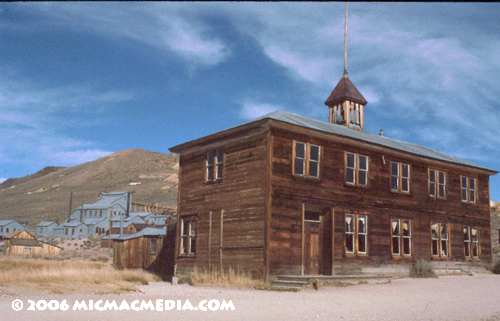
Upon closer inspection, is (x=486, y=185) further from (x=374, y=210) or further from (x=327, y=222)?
(x=327, y=222)

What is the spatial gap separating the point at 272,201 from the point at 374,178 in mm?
6715

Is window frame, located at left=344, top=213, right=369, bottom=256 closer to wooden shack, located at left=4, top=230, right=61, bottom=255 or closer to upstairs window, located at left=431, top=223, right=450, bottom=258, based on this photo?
upstairs window, located at left=431, top=223, right=450, bottom=258

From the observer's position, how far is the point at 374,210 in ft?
75.8

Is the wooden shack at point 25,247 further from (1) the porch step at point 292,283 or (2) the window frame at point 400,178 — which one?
(1) the porch step at point 292,283

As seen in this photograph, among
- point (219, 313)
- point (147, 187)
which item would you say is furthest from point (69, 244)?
point (219, 313)

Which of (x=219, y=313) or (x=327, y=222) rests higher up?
(x=327, y=222)

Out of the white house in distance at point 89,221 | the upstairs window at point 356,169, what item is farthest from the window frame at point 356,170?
the white house in distance at point 89,221

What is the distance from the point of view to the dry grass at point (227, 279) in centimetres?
1794

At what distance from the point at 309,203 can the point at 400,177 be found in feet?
21.3

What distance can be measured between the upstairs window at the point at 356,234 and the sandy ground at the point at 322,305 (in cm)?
441

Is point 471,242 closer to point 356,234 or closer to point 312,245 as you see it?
point 356,234

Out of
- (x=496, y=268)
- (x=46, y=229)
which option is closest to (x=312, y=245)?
(x=496, y=268)

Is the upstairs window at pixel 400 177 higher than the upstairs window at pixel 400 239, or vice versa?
the upstairs window at pixel 400 177

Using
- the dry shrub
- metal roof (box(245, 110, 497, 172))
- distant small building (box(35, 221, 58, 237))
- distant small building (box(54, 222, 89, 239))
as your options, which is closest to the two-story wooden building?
metal roof (box(245, 110, 497, 172))
